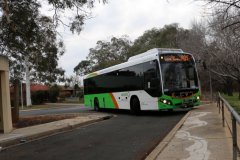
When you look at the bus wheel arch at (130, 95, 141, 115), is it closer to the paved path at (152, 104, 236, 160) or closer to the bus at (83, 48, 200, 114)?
the bus at (83, 48, 200, 114)

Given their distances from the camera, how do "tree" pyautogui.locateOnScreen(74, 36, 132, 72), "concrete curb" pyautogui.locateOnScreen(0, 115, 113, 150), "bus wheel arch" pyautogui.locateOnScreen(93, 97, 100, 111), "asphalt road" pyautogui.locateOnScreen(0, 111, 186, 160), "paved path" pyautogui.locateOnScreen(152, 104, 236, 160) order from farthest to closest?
"tree" pyautogui.locateOnScreen(74, 36, 132, 72)
"bus wheel arch" pyautogui.locateOnScreen(93, 97, 100, 111)
"concrete curb" pyautogui.locateOnScreen(0, 115, 113, 150)
"asphalt road" pyautogui.locateOnScreen(0, 111, 186, 160)
"paved path" pyautogui.locateOnScreen(152, 104, 236, 160)

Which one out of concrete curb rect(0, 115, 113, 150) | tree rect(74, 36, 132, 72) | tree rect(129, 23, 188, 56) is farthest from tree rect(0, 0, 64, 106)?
tree rect(74, 36, 132, 72)

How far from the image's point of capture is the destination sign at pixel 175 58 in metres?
21.6

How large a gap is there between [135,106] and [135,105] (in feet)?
0.20

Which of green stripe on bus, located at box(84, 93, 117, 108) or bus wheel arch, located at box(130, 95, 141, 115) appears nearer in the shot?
bus wheel arch, located at box(130, 95, 141, 115)

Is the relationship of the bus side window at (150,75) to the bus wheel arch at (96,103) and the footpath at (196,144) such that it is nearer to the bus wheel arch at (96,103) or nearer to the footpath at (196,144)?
the footpath at (196,144)

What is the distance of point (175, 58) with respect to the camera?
22.0 meters

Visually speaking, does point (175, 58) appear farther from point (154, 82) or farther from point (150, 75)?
point (154, 82)

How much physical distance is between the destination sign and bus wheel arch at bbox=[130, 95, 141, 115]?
3.23 m

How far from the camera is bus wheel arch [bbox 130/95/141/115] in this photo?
77.8ft

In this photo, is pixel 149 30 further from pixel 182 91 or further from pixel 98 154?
pixel 98 154

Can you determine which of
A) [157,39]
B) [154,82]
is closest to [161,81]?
[154,82]

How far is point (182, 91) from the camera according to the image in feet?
71.2

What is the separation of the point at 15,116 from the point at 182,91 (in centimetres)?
924
